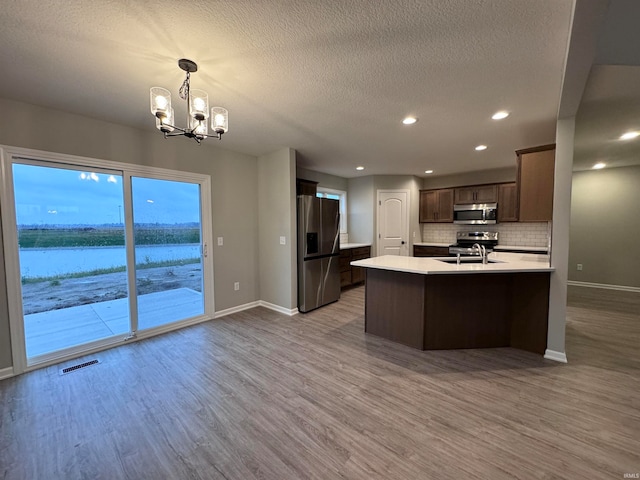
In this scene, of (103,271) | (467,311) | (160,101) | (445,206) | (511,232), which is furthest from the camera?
(445,206)

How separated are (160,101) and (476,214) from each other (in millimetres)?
5851

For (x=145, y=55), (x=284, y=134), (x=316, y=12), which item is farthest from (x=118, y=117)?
(x=316, y=12)

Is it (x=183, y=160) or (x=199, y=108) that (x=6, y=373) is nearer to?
(x=183, y=160)

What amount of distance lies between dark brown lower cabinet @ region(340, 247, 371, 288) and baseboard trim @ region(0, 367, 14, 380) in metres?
4.39

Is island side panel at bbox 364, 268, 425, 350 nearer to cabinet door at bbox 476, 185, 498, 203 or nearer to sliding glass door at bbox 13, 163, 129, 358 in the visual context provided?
sliding glass door at bbox 13, 163, 129, 358

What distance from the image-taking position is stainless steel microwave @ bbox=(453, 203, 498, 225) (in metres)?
5.45

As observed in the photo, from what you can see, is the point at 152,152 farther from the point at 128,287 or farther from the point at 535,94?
the point at 535,94

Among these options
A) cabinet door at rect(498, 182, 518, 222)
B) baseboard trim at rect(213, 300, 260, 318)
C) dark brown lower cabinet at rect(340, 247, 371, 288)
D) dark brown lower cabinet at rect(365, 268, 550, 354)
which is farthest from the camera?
dark brown lower cabinet at rect(340, 247, 371, 288)

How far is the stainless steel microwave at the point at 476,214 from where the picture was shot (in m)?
5.45

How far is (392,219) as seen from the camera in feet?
20.2

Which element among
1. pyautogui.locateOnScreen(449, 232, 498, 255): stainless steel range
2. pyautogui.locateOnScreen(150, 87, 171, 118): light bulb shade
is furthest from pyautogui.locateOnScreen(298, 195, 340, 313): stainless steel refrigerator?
pyautogui.locateOnScreen(449, 232, 498, 255): stainless steel range

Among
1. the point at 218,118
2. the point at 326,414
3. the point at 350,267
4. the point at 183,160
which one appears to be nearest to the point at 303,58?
the point at 218,118

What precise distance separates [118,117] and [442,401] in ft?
13.3

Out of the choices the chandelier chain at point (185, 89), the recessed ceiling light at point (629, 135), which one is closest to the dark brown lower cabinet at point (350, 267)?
the chandelier chain at point (185, 89)
